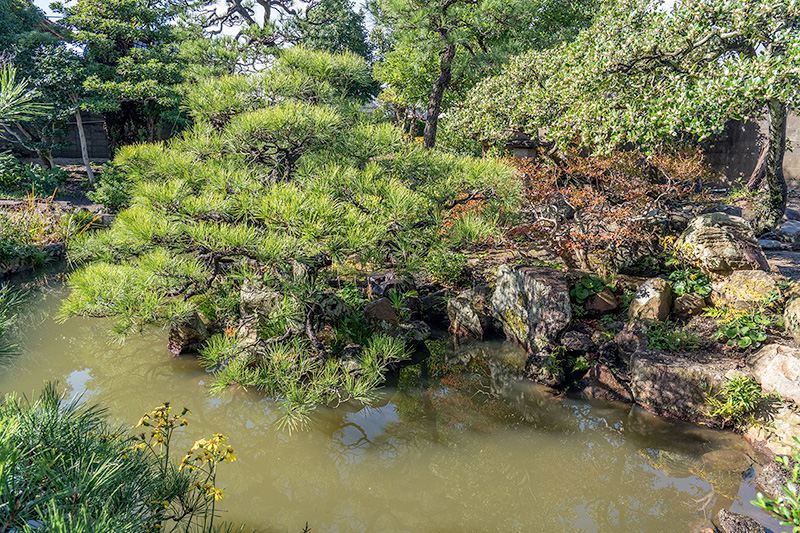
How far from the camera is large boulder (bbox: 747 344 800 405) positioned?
3.49 m

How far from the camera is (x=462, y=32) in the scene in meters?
7.04

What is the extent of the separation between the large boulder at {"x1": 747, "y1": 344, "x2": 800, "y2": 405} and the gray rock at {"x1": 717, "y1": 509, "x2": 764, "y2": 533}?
130 centimetres

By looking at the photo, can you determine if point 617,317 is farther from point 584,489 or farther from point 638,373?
point 584,489

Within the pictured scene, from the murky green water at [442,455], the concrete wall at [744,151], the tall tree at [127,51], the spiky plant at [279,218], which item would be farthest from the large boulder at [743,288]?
the tall tree at [127,51]

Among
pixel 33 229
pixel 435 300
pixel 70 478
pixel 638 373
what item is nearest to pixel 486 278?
pixel 435 300

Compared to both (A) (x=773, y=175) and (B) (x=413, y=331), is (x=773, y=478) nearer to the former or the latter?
(B) (x=413, y=331)

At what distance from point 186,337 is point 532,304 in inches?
153

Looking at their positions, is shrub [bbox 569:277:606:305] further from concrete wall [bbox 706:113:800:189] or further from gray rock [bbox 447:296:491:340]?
concrete wall [bbox 706:113:800:189]

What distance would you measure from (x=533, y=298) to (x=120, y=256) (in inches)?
164

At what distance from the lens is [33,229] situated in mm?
7422

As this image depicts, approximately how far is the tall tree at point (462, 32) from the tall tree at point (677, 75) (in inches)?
52.3

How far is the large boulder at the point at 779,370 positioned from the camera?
A: 3495mm

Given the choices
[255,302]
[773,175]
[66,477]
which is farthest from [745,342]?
[66,477]

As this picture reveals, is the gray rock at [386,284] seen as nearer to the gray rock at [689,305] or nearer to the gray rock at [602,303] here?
the gray rock at [602,303]
